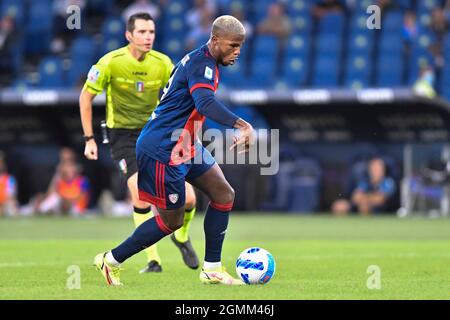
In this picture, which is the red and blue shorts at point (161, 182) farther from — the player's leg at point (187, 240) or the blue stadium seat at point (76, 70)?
the blue stadium seat at point (76, 70)

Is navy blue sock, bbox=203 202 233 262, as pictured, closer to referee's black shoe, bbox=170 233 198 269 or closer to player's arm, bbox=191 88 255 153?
player's arm, bbox=191 88 255 153

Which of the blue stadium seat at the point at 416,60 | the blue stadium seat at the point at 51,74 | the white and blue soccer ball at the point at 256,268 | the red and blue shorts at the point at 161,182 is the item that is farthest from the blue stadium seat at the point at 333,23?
the red and blue shorts at the point at 161,182

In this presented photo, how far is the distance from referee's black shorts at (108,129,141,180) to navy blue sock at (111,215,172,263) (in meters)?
2.03

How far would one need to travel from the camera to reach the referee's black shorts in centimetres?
1076

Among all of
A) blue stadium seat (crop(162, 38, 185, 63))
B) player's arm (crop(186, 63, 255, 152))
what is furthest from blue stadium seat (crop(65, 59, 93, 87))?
player's arm (crop(186, 63, 255, 152))

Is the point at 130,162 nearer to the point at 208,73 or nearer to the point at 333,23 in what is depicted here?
the point at 208,73

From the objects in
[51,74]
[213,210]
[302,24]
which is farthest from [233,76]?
[213,210]

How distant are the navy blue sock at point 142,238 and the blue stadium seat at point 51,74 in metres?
15.4

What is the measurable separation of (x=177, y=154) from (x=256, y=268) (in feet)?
3.72

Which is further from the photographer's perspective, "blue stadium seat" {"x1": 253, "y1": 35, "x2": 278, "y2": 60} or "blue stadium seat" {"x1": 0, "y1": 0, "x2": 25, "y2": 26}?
"blue stadium seat" {"x1": 0, "y1": 0, "x2": 25, "y2": 26}

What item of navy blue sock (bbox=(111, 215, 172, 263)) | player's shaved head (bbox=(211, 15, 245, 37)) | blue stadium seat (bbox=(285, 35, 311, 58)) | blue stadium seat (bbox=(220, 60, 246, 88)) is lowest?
navy blue sock (bbox=(111, 215, 172, 263))

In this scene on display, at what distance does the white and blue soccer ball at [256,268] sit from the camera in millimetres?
8984

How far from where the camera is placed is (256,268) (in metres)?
8.99
